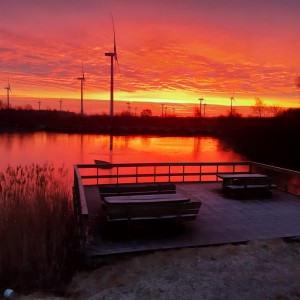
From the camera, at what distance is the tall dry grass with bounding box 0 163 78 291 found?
17.0 ft

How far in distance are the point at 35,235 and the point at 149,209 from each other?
2.00 meters

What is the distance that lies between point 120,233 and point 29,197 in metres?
2.64

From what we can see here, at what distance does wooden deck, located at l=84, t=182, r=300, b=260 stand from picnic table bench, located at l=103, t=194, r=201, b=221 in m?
0.25

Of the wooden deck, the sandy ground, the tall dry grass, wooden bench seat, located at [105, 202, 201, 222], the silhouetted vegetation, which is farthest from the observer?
the silhouetted vegetation

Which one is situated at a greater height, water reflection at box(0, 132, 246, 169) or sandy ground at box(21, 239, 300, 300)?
sandy ground at box(21, 239, 300, 300)

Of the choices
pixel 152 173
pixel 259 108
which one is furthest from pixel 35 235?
pixel 259 108

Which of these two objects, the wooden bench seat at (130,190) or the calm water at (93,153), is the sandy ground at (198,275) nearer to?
the wooden bench seat at (130,190)

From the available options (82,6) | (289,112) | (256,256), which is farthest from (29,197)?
(289,112)

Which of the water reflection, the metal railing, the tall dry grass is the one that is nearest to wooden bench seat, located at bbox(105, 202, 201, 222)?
the tall dry grass

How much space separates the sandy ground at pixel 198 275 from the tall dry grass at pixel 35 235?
500 mm

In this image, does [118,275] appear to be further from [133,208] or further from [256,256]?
[256,256]

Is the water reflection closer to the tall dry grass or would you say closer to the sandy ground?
the tall dry grass

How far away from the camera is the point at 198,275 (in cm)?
482

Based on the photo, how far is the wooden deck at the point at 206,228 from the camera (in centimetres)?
572
